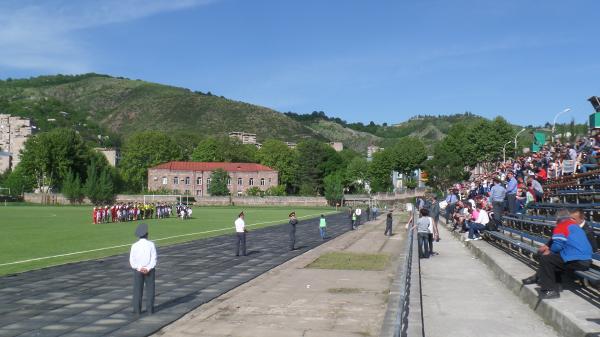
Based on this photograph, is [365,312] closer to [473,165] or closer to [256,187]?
[473,165]

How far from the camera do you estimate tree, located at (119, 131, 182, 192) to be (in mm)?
124625

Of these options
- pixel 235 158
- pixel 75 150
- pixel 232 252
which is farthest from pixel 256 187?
pixel 232 252

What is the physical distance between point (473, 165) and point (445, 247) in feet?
244

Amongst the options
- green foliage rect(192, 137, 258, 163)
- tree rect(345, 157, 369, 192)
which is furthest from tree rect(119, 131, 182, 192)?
tree rect(345, 157, 369, 192)

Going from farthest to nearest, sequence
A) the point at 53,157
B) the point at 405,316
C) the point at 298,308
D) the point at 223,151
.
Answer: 1. the point at 223,151
2. the point at 53,157
3. the point at 298,308
4. the point at 405,316

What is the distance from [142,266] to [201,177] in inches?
4495

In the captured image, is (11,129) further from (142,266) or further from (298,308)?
(298,308)

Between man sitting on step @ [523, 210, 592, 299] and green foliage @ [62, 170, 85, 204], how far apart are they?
3801 inches

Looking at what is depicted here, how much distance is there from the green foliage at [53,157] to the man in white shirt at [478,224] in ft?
306

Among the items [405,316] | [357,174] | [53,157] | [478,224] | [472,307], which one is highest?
[53,157]

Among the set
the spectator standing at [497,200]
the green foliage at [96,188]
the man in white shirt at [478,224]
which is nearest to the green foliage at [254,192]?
the green foliage at [96,188]

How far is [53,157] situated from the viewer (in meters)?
104

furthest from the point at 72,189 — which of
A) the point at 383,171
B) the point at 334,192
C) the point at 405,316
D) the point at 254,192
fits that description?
the point at 405,316

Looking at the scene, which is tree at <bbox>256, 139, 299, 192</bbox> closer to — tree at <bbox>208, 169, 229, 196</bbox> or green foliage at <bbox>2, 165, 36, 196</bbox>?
tree at <bbox>208, 169, 229, 196</bbox>
